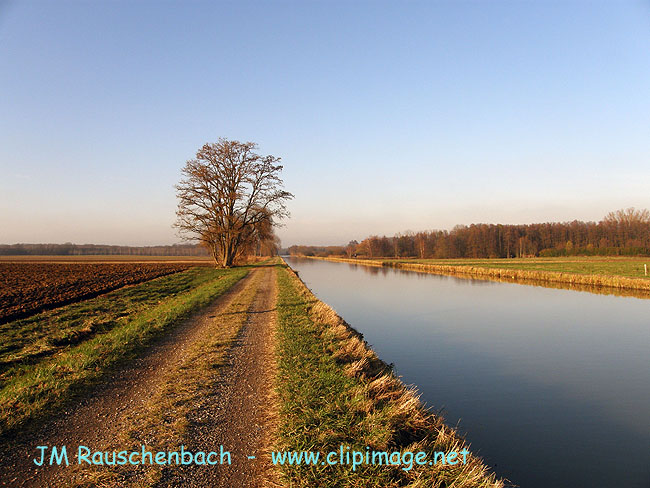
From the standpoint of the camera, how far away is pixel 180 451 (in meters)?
3.44

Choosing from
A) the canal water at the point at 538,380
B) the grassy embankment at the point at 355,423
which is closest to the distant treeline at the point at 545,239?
the canal water at the point at 538,380

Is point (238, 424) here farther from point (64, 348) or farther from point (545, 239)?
point (545, 239)

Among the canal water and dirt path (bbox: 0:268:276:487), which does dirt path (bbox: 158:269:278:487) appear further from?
the canal water

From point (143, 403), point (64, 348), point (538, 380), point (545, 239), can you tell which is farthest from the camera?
point (545, 239)

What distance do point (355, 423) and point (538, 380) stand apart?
562cm

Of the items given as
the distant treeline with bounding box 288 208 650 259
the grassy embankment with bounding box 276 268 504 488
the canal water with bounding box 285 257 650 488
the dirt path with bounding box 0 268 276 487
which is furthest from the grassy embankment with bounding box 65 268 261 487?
the distant treeline with bounding box 288 208 650 259

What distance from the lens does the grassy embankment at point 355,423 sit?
316 cm

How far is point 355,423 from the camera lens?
4055mm

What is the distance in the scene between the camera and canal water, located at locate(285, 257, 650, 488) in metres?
4.79

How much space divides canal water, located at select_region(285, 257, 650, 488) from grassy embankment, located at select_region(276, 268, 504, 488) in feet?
3.89

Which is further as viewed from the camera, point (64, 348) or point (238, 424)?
point (64, 348)

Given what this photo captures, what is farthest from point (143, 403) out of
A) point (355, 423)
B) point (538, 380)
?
point (538, 380)

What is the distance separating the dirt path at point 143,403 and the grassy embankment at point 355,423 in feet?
1.07

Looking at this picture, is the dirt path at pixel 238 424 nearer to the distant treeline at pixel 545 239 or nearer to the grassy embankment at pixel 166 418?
the grassy embankment at pixel 166 418
